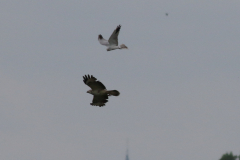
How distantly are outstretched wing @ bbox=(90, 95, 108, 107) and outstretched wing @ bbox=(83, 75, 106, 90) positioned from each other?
1.30 metres

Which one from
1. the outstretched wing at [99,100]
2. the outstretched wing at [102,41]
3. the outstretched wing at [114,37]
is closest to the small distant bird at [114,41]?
the outstretched wing at [114,37]

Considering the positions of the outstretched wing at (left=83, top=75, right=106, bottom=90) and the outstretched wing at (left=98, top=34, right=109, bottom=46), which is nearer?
the outstretched wing at (left=83, top=75, right=106, bottom=90)

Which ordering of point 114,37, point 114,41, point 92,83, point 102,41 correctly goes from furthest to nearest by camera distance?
point 102,41 < point 114,41 < point 114,37 < point 92,83

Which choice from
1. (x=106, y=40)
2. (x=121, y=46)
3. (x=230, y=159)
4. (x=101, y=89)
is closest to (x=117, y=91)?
(x=101, y=89)

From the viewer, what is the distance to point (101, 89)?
5353 cm

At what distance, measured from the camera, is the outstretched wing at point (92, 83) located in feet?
173

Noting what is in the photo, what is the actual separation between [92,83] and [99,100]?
2848 mm

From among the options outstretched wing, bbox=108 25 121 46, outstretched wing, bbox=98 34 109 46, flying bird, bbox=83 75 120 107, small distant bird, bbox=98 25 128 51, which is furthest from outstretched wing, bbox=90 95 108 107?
outstretched wing, bbox=98 34 109 46

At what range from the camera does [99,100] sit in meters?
55.5

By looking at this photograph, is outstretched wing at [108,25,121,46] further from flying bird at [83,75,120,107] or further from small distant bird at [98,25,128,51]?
flying bird at [83,75,120,107]

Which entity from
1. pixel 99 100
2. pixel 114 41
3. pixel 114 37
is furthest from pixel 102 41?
pixel 99 100

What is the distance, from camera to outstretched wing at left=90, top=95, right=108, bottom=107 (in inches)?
2152

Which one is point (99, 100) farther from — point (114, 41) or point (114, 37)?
point (114, 41)

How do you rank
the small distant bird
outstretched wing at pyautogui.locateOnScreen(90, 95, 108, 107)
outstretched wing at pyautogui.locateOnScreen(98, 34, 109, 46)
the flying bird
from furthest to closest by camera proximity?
1. outstretched wing at pyautogui.locateOnScreen(98, 34, 109, 46)
2. the small distant bird
3. outstretched wing at pyautogui.locateOnScreen(90, 95, 108, 107)
4. the flying bird
